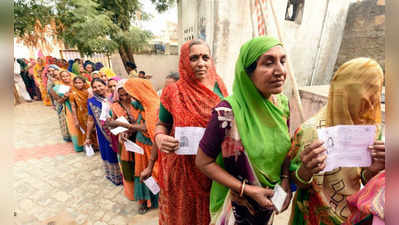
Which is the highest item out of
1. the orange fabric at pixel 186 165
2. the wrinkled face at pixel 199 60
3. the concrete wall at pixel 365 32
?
the concrete wall at pixel 365 32

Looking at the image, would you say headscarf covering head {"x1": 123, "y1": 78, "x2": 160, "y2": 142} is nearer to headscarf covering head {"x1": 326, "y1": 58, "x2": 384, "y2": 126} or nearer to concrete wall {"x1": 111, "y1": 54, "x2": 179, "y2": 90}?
headscarf covering head {"x1": 326, "y1": 58, "x2": 384, "y2": 126}

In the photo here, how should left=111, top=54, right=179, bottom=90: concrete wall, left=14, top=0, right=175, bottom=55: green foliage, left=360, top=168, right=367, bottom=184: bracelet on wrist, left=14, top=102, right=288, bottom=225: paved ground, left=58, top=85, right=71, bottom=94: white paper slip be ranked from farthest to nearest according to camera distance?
left=111, top=54, right=179, bottom=90: concrete wall
left=14, top=0, right=175, bottom=55: green foliage
left=58, top=85, right=71, bottom=94: white paper slip
left=14, top=102, right=288, bottom=225: paved ground
left=360, top=168, right=367, bottom=184: bracelet on wrist

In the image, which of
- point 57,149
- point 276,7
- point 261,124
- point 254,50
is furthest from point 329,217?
point 57,149

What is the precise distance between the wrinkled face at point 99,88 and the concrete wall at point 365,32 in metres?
5.53

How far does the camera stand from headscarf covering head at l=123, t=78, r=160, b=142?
228cm

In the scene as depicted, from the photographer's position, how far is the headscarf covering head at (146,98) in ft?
7.49

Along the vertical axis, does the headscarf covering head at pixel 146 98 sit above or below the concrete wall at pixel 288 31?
below

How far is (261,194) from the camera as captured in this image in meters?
1.07

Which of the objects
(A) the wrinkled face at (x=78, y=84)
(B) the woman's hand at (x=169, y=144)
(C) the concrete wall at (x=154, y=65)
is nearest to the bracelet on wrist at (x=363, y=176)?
(B) the woman's hand at (x=169, y=144)

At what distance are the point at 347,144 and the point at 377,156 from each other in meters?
0.17

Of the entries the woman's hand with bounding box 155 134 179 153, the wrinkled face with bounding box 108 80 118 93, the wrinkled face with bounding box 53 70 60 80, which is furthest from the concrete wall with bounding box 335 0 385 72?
the wrinkled face with bounding box 53 70 60 80

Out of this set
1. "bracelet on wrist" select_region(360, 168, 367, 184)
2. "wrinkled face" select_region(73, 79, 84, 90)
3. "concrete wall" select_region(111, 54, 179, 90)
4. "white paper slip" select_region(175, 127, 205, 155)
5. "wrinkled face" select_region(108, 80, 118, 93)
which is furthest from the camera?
"concrete wall" select_region(111, 54, 179, 90)

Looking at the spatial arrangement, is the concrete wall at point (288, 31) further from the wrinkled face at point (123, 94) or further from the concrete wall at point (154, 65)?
the concrete wall at point (154, 65)

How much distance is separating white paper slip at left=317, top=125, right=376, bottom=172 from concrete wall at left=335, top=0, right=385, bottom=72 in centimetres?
432
